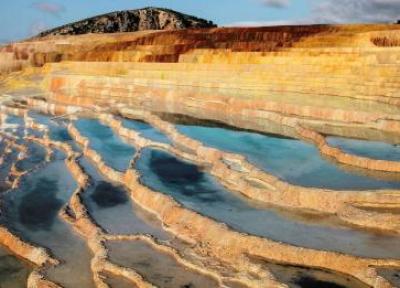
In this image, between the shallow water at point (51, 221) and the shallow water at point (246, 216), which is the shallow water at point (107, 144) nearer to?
the shallow water at point (246, 216)

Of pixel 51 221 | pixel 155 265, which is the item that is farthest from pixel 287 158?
pixel 155 265

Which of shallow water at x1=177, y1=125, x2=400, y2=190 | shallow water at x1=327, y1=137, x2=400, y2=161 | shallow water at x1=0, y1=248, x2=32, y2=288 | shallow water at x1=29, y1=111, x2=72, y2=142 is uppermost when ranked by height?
shallow water at x1=327, y1=137, x2=400, y2=161

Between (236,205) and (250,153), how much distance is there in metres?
3.64

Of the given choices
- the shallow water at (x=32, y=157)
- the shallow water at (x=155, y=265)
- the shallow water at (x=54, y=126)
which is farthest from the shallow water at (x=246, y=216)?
the shallow water at (x=54, y=126)

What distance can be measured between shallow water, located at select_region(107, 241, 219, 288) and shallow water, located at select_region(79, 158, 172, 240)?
646 millimetres

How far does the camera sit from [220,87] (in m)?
25.9

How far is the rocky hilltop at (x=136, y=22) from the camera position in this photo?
67.9 meters

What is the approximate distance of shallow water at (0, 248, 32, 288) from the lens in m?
7.95

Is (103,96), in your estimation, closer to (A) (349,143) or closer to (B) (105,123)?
(B) (105,123)

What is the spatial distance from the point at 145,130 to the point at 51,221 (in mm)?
9159

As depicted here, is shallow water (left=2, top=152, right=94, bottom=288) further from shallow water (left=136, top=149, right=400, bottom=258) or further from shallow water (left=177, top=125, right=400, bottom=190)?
shallow water (left=177, top=125, right=400, bottom=190)

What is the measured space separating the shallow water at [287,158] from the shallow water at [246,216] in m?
1.24

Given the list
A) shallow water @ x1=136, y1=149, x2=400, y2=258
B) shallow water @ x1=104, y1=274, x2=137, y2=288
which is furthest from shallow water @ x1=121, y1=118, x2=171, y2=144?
shallow water @ x1=104, y1=274, x2=137, y2=288

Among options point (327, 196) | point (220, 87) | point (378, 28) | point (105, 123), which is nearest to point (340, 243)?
point (327, 196)
